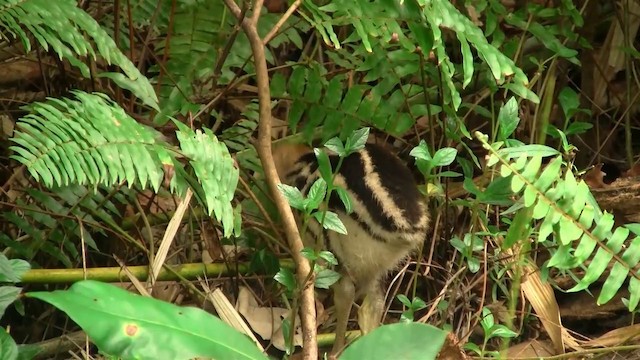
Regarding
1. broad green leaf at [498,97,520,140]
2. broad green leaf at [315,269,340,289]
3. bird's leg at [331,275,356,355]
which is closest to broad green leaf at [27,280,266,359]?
broad green leaf at [315,269,340,289]

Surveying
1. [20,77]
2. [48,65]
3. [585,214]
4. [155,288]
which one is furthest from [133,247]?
[585,214]

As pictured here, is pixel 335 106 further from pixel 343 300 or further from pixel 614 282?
pixel 614 282

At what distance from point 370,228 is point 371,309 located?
A: 0.29 metres

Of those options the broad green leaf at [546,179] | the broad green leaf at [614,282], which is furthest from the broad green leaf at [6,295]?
the broad green leaf at [614,282]

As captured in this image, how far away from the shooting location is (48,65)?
2.84 meters

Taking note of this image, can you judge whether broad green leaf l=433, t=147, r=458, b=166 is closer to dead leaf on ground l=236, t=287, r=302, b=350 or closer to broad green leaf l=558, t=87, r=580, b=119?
dead leaf on ground l=236, t=287, r=302, b=350

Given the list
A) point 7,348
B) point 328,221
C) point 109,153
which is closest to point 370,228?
point 328,221

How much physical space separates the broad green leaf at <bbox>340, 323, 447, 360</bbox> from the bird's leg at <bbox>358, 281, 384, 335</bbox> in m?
1.25

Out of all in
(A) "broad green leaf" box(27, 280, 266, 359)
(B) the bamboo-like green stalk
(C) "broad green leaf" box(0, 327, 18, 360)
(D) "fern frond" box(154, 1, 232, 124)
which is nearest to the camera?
(A) "broad green leaf" box(27, 280, 266, 359)

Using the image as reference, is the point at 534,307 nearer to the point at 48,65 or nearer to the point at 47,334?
the point at 47,334

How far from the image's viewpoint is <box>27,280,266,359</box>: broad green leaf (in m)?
1.18

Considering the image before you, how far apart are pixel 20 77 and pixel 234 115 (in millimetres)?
799

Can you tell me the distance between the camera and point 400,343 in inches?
51.6

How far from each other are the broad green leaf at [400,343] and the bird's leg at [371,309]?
1.25m
